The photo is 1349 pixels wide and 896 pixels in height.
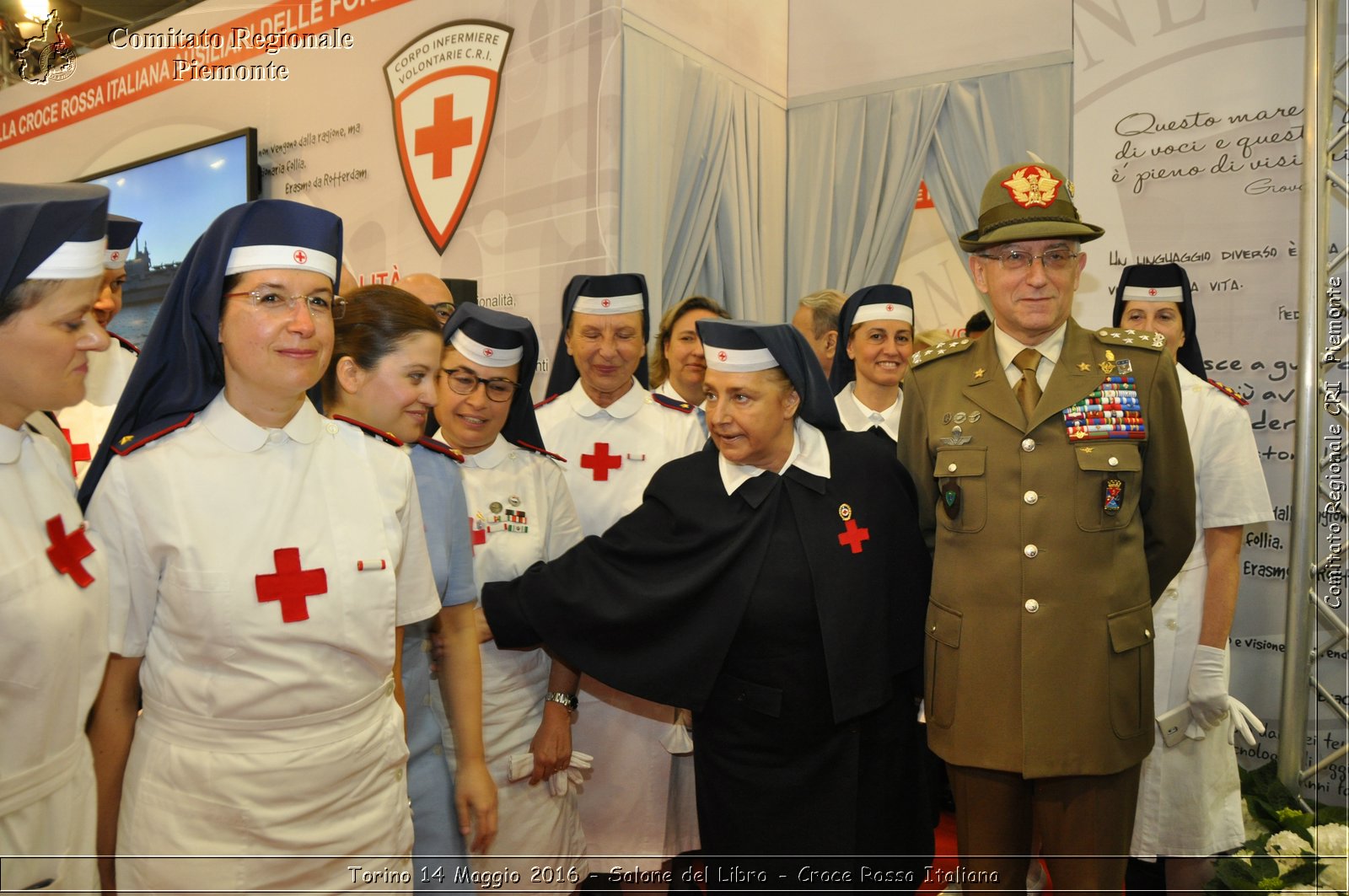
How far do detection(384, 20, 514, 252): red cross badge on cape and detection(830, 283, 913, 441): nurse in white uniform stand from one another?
9.56ft

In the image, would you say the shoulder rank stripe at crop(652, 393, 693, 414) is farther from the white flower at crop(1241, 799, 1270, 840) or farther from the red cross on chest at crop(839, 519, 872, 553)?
the white flower at crop(1241, 799, 1270, 840)

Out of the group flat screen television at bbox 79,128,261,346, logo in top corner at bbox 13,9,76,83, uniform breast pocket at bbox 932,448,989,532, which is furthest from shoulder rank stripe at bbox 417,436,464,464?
logo in top corner at bbox 13,9,76,83

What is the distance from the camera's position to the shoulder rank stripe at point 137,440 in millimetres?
1646

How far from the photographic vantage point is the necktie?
2.36 meters

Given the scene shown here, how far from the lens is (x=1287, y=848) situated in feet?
10.3

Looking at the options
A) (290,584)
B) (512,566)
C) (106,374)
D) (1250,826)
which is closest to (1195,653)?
(1250,826)

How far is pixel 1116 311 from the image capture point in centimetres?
364

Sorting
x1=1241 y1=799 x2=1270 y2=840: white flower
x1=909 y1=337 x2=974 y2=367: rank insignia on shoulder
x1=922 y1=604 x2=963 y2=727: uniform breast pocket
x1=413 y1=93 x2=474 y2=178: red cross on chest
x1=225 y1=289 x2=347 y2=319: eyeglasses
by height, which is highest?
x1=413 y1=93 x2=474 y2=178: red cross on chest

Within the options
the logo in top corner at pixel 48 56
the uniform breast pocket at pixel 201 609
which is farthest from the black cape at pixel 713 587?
the logo in top corner at pixel 48 56

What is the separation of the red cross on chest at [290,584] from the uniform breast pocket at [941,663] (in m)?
1.49

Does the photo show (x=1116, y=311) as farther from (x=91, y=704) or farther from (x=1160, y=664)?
(x=91, y=704)

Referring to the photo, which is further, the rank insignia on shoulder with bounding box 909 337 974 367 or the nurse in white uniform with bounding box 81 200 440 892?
the rank insignia on shoulder with bounding box 909 337 974 367

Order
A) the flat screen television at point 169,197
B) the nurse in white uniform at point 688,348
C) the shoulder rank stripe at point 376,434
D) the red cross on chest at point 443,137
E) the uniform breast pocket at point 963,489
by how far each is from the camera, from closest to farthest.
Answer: the shoulder rank stripe at point 376,434 → the uniform breast pocket at point 963,489 → the nurse in white uniform at point 688,348 → the red cross on chest at point 443,137 → the flat screen television at point 169,197

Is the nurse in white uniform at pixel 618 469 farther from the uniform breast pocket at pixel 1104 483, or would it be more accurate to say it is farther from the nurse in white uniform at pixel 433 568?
the uniform breast pocket at pixel 1104 483
